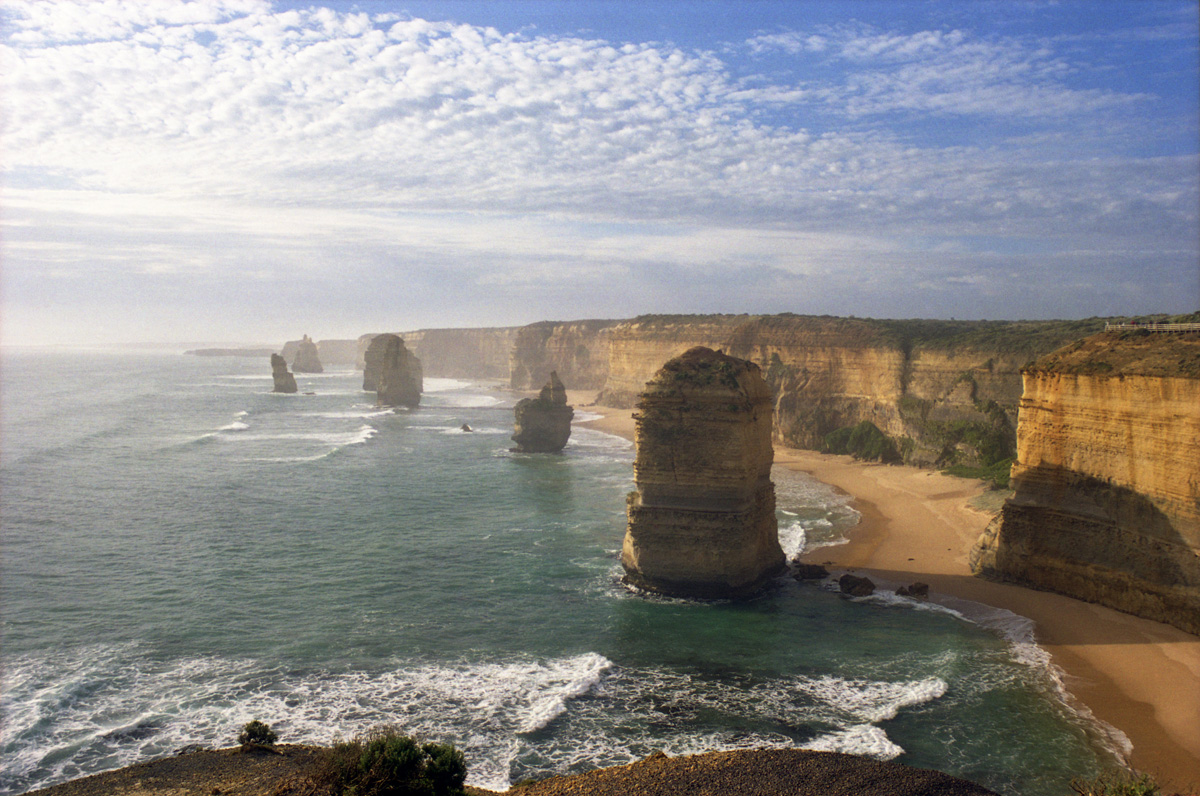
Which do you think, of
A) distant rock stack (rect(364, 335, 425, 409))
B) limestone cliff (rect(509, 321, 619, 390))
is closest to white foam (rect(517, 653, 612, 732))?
distant rock stack (rect(364, 335, 425, 409))

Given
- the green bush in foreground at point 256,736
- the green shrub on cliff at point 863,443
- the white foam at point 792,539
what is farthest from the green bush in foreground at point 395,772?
the green shrub on cliff at point 863,443

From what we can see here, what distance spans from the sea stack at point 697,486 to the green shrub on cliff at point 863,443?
3017cm

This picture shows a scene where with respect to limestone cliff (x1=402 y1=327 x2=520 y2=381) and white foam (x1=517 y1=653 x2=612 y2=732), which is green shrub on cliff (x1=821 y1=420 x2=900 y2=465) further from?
limestone cliff (x1=402 y1=327 x2=520 y2=381)

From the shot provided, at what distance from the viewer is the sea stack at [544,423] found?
191 feet

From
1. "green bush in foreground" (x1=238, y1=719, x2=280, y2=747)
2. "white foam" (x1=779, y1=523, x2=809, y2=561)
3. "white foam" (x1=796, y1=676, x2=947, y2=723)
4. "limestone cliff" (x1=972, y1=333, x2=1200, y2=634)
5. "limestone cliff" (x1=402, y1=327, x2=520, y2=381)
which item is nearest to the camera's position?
"green bush in foreground" (x1=238, y1=719, x2=280, y2=747)

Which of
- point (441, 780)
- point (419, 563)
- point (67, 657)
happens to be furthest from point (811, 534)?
point (67, 657)

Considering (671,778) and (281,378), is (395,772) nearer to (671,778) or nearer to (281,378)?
(671,778)

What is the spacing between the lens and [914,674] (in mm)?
20125

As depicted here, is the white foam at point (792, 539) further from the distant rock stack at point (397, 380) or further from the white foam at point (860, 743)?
the distant rock stack at point (397, 380)

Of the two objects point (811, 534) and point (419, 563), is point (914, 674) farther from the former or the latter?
point (419, 563)

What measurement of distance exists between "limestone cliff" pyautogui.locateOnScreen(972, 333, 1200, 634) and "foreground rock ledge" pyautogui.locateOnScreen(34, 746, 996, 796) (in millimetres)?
13295

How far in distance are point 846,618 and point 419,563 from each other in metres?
16.7

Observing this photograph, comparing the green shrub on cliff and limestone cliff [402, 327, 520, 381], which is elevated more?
limestone cliff [402, 327, 520, 381]

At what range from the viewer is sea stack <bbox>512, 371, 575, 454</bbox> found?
58.2 meters
